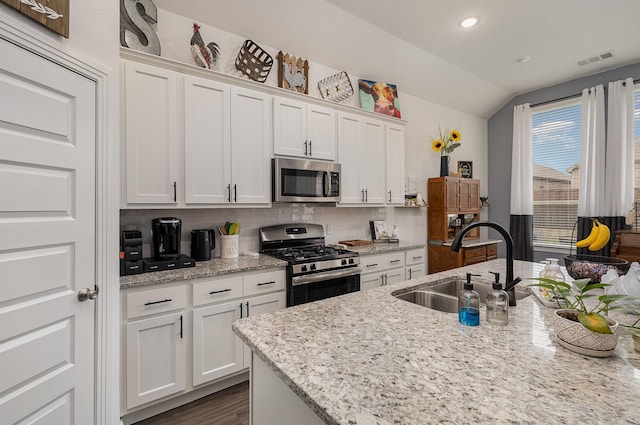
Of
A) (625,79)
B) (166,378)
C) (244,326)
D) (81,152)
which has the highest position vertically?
(625,79)

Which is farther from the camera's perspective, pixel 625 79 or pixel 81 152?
pixel 625 79

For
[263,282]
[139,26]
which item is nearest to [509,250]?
[263,282]

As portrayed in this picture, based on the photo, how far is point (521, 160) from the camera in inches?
191

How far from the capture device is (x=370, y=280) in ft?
10.1

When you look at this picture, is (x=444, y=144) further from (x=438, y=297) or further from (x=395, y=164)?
(x=438, y=297)

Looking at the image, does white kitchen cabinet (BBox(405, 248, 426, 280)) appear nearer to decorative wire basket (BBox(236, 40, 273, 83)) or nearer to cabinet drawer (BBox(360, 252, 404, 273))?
cabinet drawer (BBox(360, 252, 404, 273))

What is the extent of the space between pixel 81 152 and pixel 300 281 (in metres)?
1.67

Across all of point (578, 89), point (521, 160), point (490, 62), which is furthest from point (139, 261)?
point (578, 89)

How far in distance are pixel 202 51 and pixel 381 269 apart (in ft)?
8.80

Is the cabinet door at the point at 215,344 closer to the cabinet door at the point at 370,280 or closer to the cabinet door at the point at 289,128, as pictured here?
the cabinet door at the point at 370,280

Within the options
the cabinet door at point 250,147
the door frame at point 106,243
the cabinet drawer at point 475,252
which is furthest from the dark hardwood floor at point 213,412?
the cabinet drawer at point 475,252

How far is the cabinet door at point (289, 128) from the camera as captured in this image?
2.71 meters

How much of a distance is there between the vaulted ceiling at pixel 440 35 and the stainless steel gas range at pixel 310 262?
6.34ft

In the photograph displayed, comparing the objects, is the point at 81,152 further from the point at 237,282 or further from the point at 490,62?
the point at 490,62
